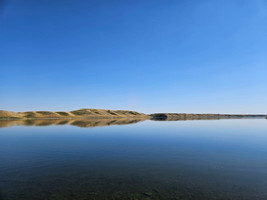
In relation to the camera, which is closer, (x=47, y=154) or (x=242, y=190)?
(x=242, y=190)

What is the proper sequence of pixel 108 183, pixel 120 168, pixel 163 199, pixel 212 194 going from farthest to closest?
1. pixel 120 168
2. pixel 108 183
3. pixel 212 194
4. pixel 163 199

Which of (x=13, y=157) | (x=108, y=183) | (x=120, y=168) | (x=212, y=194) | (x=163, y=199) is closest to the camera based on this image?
(x=163, y=199)

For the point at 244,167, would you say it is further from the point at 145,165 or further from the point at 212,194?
the point at 145,165

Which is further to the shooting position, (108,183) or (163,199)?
(108,183)

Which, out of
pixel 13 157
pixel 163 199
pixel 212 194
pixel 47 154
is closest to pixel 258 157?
pixel 212 194

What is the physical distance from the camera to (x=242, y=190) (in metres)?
11.3

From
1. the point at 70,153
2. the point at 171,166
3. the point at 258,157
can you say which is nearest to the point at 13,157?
the point at 70,153

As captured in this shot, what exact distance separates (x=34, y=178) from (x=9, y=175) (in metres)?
2.27

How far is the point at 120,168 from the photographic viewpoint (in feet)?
50.6

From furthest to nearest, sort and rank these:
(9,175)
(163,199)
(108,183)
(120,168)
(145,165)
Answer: (145,165), (120,168), (9,175), (108,183), (163,199)

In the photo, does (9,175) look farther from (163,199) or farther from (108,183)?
(163,199)

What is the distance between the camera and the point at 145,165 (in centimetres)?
1642

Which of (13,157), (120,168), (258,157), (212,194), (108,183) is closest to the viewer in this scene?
(212,194)

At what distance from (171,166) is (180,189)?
492 centimetres
